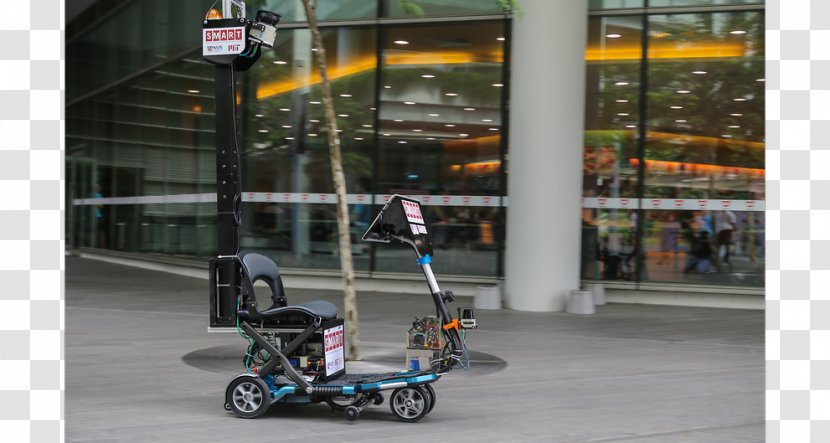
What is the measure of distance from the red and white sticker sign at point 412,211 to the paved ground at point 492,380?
62.7 inches

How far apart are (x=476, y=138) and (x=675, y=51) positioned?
4126 mm

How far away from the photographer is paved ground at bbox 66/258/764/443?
6.74m

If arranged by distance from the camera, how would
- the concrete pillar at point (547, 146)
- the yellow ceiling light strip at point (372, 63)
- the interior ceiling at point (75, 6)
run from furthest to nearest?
Result: the interior ceiling at point (75, 6), the yellow ceiling light strip at point (372, 63), the concrete pillar at point (547, 146)

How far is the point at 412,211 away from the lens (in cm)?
767

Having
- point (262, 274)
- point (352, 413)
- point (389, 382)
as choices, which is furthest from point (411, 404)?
point (262, 274)

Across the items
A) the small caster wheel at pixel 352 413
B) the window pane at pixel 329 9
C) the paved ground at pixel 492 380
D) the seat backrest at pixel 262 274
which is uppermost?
the window pane at pixel 329 9

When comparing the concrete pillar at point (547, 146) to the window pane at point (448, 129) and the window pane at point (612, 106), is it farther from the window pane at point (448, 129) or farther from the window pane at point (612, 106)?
the window pane at point (448, 129)

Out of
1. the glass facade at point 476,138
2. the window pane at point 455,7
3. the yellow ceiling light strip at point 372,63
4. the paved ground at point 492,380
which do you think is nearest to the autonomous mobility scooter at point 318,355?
the paved ground at point 492,380

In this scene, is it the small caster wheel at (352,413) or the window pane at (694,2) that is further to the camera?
the window pane at (694,2)

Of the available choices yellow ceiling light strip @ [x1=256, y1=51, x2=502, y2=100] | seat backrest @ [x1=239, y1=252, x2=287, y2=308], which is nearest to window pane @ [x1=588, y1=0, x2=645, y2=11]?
yellow ceiling light strip @ [x1=256, y1=51, x2=502, y2=100]

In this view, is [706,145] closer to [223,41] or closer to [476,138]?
[476,138]

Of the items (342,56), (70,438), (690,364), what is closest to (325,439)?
(70,438)

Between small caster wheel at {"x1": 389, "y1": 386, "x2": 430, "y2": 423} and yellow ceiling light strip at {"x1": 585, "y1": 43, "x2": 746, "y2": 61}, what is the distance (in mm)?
11924

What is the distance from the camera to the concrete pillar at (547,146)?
14.7m
